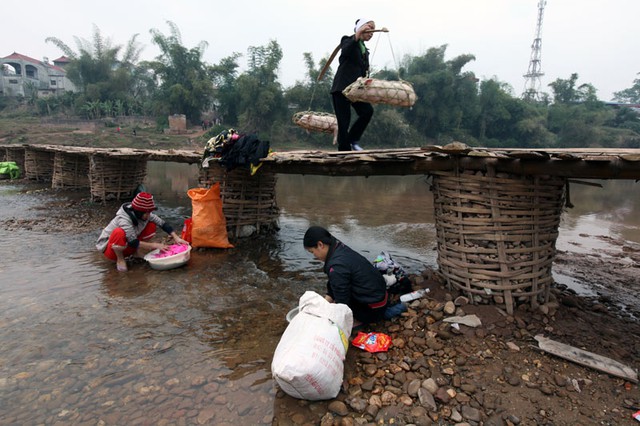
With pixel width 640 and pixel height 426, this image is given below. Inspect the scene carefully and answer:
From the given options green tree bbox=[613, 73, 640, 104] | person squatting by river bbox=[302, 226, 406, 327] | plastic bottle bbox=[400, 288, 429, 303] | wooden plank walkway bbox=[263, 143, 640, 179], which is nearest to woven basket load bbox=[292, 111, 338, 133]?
wooden plank walkway bbox=[263, 143, 640, 179]

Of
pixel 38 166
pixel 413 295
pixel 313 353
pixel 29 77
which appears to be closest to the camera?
pixel 313 353

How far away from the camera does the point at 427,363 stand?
2.95 meters

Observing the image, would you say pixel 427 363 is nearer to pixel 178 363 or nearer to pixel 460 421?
pixel 460 421

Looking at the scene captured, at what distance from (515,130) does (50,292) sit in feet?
163

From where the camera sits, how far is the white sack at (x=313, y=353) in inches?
90.5

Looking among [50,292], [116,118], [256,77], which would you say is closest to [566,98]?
[256,77]

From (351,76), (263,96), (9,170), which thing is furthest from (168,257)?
(263,96)

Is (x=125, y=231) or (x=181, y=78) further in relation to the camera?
(x=181, y=78)

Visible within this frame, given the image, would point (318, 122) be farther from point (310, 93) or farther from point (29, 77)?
point (29, 77)

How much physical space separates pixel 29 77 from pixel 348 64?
208 ft

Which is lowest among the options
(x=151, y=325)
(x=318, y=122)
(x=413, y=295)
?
(x=151, y=325)

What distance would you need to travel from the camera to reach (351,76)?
16.5ft

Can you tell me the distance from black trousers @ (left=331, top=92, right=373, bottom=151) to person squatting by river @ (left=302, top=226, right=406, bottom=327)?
2.50 meters

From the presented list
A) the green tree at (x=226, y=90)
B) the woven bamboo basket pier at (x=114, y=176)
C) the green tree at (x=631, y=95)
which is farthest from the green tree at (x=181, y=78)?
the green tree at (x=631, y=95)
